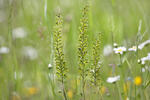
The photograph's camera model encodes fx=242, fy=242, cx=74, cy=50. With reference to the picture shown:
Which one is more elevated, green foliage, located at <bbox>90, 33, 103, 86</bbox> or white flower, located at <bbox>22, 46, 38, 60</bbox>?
white flower, located at <bbox>22, 46, 38, 60</bbox>

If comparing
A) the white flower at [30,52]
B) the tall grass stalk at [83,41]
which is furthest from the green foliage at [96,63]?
the white flower at [30,52]

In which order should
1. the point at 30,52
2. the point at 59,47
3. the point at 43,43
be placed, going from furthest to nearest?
the point at 30,52, the point at 43,43, the point at 59,47

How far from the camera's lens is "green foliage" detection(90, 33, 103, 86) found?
0.86 metres

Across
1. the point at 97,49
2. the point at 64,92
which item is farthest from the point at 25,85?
the point at 97,49

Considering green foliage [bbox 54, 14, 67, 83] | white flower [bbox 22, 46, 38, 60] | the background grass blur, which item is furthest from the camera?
white flower [bbox 22, 46, 38, 60]

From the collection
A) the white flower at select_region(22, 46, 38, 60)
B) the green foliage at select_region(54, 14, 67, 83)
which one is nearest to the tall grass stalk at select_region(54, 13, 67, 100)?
the green foliage at select_region(54, 14, 67, 83)

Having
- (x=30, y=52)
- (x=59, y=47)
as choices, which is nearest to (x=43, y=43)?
(x=30, y=52)

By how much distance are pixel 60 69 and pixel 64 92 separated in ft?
0.35

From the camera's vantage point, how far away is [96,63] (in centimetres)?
88

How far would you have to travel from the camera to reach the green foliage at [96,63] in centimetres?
86

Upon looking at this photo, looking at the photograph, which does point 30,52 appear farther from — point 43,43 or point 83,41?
point 83,41

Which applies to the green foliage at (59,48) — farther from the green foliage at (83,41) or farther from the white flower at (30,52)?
the white flower at (30,52)

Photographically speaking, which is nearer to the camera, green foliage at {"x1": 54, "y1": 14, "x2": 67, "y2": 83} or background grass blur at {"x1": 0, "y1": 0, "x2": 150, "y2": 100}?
green foliage at {"x1": 54, "y1": 14, "x2": 67, "y2": 83}

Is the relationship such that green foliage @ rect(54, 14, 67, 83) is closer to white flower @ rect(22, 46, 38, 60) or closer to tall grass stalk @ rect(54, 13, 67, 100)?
tall grass stalk @ rect(54, 13, 67, 100)
